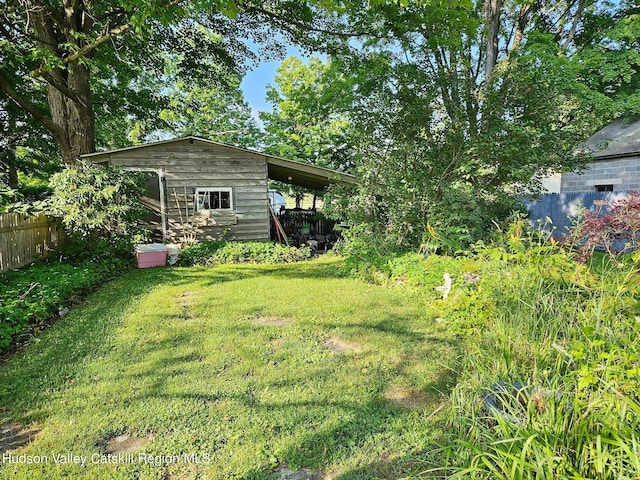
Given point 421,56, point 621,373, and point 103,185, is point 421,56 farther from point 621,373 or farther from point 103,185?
point 621,373

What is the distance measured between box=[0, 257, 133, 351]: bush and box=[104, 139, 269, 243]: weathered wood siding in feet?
9.10

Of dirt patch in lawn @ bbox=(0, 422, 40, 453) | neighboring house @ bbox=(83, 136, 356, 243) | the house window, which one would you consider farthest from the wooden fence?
dirt patch in lawn @ bbox=(0, 422, 40, 453)

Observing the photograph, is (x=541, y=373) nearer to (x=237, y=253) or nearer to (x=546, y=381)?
(x=546, y=381)

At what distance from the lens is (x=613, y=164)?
10.2m

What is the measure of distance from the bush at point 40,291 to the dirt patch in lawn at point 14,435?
136 centimetres

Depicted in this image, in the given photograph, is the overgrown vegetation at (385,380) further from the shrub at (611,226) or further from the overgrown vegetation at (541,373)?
the shrub at (611,226)

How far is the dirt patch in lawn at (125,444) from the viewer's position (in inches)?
82.5

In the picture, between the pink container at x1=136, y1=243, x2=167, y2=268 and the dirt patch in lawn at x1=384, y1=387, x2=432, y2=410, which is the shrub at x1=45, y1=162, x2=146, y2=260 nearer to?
the pink container at x1=136, y1=243, x2=167, y2=268

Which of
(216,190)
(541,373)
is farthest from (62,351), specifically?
(216,190)

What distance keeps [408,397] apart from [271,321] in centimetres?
210

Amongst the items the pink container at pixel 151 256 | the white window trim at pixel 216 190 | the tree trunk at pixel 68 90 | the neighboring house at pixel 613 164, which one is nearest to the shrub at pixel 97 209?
the pink container at pixel 151 256

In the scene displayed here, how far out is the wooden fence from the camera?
536cm

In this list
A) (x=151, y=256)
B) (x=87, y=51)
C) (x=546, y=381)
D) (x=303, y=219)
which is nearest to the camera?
(x=546, y=381)

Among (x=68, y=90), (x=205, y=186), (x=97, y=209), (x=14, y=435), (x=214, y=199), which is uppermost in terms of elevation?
(x=68, y=90)
